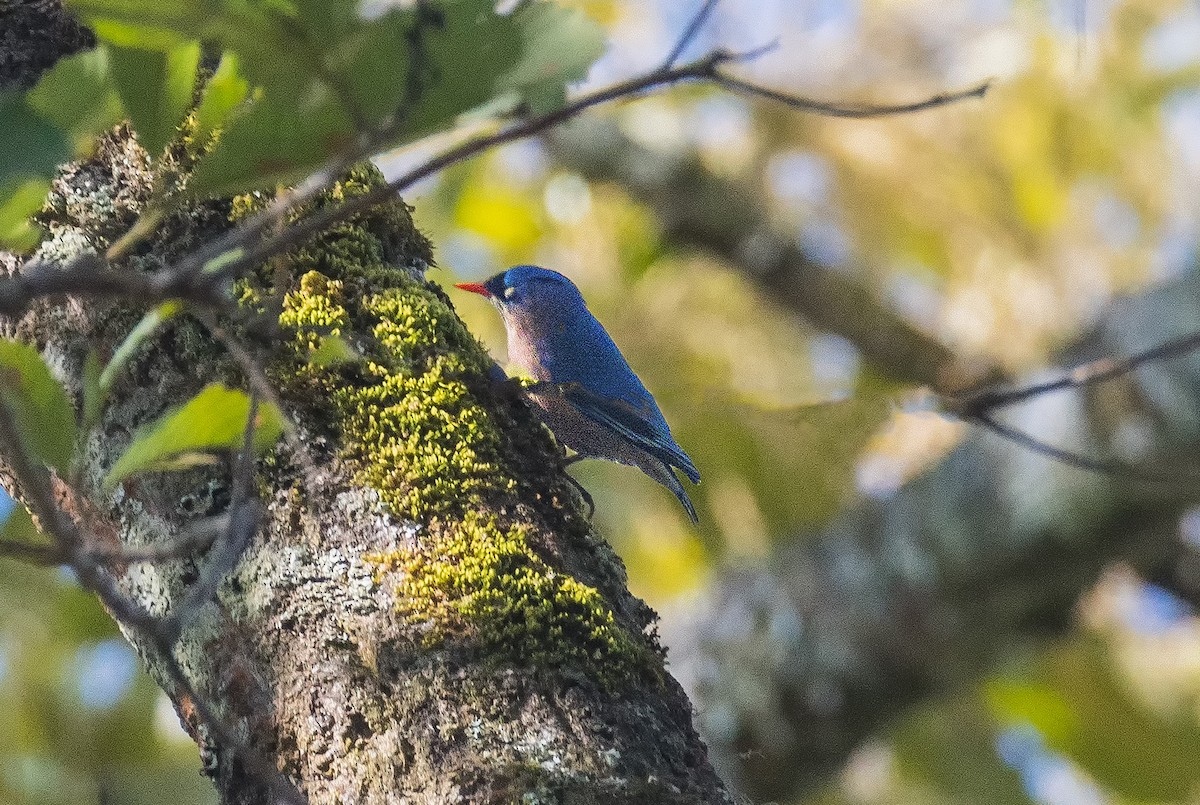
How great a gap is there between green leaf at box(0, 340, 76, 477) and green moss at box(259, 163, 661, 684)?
0.38 meters

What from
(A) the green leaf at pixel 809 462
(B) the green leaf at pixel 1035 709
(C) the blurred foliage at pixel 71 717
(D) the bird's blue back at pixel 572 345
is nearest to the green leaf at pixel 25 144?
(C) the blurred foliage at pixel 71 717

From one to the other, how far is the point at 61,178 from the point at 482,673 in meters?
1.13

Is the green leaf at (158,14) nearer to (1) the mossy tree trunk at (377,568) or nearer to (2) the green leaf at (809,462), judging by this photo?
(1) the mossy tree trunk at (377,568)

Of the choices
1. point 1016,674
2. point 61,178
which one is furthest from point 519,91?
point 1016,674

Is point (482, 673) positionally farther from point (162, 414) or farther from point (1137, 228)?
point (1137, 228)

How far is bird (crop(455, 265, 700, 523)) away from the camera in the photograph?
14.2ft

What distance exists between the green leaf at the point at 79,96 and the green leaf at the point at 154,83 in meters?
0.02

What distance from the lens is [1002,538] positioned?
16.1 feet

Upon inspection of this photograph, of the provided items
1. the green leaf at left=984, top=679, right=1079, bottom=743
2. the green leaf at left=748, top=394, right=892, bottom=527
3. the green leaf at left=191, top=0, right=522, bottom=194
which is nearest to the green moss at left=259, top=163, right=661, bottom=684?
the green leaf at left=191, top=0, right=522, bottom=194

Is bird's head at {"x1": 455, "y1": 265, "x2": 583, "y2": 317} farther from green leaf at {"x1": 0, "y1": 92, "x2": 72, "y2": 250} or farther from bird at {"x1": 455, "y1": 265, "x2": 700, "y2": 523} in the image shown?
green leaf at {"x1": 0, "y1": 92, "x2": 72, "y2": 250}

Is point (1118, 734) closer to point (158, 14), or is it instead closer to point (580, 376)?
point (580, 376)

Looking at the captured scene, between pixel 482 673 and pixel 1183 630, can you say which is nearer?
pixel 482 673

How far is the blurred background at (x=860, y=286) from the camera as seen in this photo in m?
5.52

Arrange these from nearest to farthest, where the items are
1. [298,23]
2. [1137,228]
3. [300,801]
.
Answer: [298,23] < [300,801] < [1137,228]
